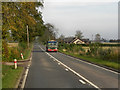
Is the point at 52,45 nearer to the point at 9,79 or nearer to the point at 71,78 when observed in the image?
the point at 71,78

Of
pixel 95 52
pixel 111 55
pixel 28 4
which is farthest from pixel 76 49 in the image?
pixel 28 4

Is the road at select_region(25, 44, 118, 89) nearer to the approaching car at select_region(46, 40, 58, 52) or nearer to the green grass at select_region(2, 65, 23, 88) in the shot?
the green grass at select_region(2, 65, 23, 88)

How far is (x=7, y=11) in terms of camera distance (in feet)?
36.6

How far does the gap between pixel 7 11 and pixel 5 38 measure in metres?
1.73

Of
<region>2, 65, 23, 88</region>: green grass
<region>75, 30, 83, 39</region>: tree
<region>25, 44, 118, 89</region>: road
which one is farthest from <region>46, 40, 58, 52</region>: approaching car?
<region>75, 30, 83, 39</region>: tree

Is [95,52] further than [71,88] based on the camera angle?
Yes

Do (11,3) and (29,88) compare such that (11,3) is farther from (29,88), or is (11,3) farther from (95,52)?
(95,52)

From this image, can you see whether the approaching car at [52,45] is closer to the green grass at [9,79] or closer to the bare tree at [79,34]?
the green grass at [9,79]

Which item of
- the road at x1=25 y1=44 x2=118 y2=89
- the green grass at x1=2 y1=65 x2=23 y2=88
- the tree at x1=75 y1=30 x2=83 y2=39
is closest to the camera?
the green grass at x1=2 y1=65 x2=23 y2=88

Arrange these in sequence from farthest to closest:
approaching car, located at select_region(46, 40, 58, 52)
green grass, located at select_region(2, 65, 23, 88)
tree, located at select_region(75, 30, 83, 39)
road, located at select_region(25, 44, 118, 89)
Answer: tree, located at select_region(75, 30, 83, 39) → approaching car, located at select_region(46, 40, 58, 52) → road, located at select_region(25, 44, 118, 89) → green grass, located at select_region(2, 65, 23, 88)

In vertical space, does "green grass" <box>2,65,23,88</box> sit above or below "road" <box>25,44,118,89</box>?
above

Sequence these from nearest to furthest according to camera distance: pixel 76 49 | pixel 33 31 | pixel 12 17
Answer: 1. pixel 12 17
2. pixel 76 49
3. pixel 33 31

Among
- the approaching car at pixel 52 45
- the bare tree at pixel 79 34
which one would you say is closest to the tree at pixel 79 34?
the bare tree at pixel 79 34

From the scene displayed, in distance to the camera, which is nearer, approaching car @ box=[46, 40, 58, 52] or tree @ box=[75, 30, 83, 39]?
approaching car @ box=[46, 40, 58, 52]
